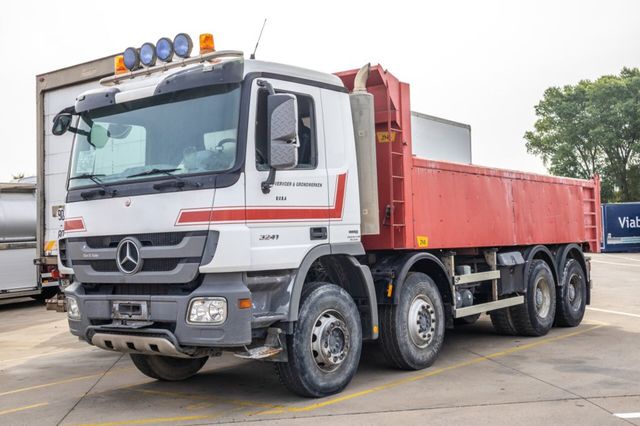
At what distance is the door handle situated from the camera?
652cm

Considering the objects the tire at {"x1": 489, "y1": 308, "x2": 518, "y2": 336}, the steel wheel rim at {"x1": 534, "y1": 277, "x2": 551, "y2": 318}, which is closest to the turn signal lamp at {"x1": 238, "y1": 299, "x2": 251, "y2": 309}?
the tire at {"x1": 489, "y1": 308, "x2": 518, "y2": 336}

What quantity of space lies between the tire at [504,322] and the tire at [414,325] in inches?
95.9

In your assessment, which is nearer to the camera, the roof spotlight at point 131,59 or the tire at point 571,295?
the roof spotlight at point 131,59

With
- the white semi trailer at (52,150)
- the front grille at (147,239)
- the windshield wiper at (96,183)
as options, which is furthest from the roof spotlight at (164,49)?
the white semi trailer at (52,150)

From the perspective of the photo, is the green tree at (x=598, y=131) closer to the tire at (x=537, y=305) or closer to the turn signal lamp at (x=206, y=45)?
the tire at (x=537, y=305)

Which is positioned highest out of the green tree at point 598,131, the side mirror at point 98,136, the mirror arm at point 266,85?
the green tree at point 598,131

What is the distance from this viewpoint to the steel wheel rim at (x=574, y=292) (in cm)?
1134

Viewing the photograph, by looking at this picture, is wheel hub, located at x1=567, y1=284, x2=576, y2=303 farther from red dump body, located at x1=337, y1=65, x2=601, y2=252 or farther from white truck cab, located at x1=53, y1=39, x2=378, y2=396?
white truck cab, located at x1=53, y1=39, x2=378, y2=396

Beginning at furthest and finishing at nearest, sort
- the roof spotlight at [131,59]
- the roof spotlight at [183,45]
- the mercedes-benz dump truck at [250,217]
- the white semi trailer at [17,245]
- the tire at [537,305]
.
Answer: the white semi trailer at [17,245] → the tire at [537,305] → the roof spotlight at [131,59] → the roof spotlight at [183,45] → the mercedes-benz dump truck at [250,217]

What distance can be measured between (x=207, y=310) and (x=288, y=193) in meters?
1.25

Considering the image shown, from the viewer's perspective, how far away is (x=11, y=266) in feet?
52.0

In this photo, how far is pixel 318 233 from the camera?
6.57 m

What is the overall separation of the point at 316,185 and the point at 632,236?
32.9m

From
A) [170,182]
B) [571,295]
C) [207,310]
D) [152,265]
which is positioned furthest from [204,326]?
[571,295]
